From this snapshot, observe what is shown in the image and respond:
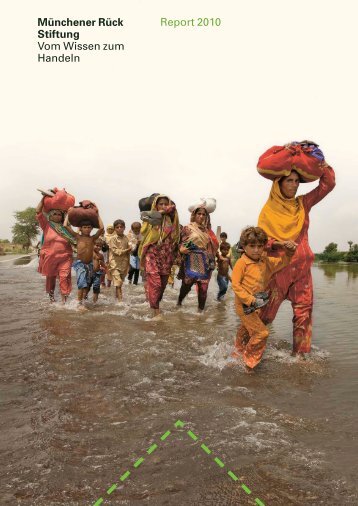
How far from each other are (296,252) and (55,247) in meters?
4.49

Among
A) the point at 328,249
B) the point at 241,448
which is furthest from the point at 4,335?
the point at 328,249

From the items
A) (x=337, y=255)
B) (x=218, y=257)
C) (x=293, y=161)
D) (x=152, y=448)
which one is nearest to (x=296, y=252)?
(x=293, y=161)

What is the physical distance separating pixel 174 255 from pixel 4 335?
2825 millimetres

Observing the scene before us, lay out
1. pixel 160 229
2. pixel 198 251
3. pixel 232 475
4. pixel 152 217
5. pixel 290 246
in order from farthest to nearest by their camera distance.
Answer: pixel 198 251 → pixel 160 229 → pixel 152 217 → pixel 290 246 → pixel 232 475

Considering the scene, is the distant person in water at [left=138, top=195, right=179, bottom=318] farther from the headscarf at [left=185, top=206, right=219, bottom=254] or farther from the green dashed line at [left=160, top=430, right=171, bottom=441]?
the green dashed line at [left=160, top=430, right=171, bottom=441]

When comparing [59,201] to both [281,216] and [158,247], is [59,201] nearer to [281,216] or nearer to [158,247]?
[158,247]

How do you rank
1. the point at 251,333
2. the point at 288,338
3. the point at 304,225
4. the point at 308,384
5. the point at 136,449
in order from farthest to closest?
the point at 288,338
the point at 304,225
the point at 251,333
the point at 308,384
the point at 136,449

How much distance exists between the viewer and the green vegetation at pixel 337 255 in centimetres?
3541

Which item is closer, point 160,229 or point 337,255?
point 160,229

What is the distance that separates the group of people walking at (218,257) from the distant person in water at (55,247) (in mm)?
17

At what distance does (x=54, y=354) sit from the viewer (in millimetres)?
3836

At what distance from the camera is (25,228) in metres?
71.4

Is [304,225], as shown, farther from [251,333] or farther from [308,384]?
[308,384]

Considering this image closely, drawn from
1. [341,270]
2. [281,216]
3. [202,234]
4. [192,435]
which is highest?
[281,216]
